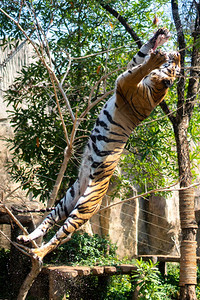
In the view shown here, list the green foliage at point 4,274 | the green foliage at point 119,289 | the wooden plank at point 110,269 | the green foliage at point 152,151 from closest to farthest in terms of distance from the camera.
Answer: the green foliage at point 152,151 → the wooden plank at point 110,269 → the green foliage at point 4,274 → the green foliage at point 119,289

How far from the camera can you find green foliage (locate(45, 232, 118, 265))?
5336mm

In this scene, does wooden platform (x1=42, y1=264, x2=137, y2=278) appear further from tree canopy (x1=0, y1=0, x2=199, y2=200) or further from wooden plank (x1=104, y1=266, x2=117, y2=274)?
tree canopy (x1=0, y1=0, x2=199, y2=200)

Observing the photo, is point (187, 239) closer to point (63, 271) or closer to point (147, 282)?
point (147, 282)

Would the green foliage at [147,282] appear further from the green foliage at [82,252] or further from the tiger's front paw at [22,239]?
the tiger's front paw at [22,239]

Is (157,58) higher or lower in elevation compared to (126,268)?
higher

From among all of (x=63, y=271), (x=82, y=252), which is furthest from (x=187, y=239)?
(x=82, y=252)

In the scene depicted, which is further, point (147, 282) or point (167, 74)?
point (147, 282)

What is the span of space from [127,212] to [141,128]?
253 centimetres

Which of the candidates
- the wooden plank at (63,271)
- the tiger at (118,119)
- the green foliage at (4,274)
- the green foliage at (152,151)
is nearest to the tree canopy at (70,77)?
the green foliage at (152,151)

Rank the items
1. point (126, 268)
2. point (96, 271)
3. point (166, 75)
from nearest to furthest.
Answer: point (166, 75) → point (96, 271) → point (126, 268)

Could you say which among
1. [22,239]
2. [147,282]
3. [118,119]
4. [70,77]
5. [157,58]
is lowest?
[147,282]

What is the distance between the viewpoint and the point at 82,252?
A: 545 cm

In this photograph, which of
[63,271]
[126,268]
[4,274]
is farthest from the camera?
[4,274]

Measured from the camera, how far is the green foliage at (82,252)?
5336 millimetres
